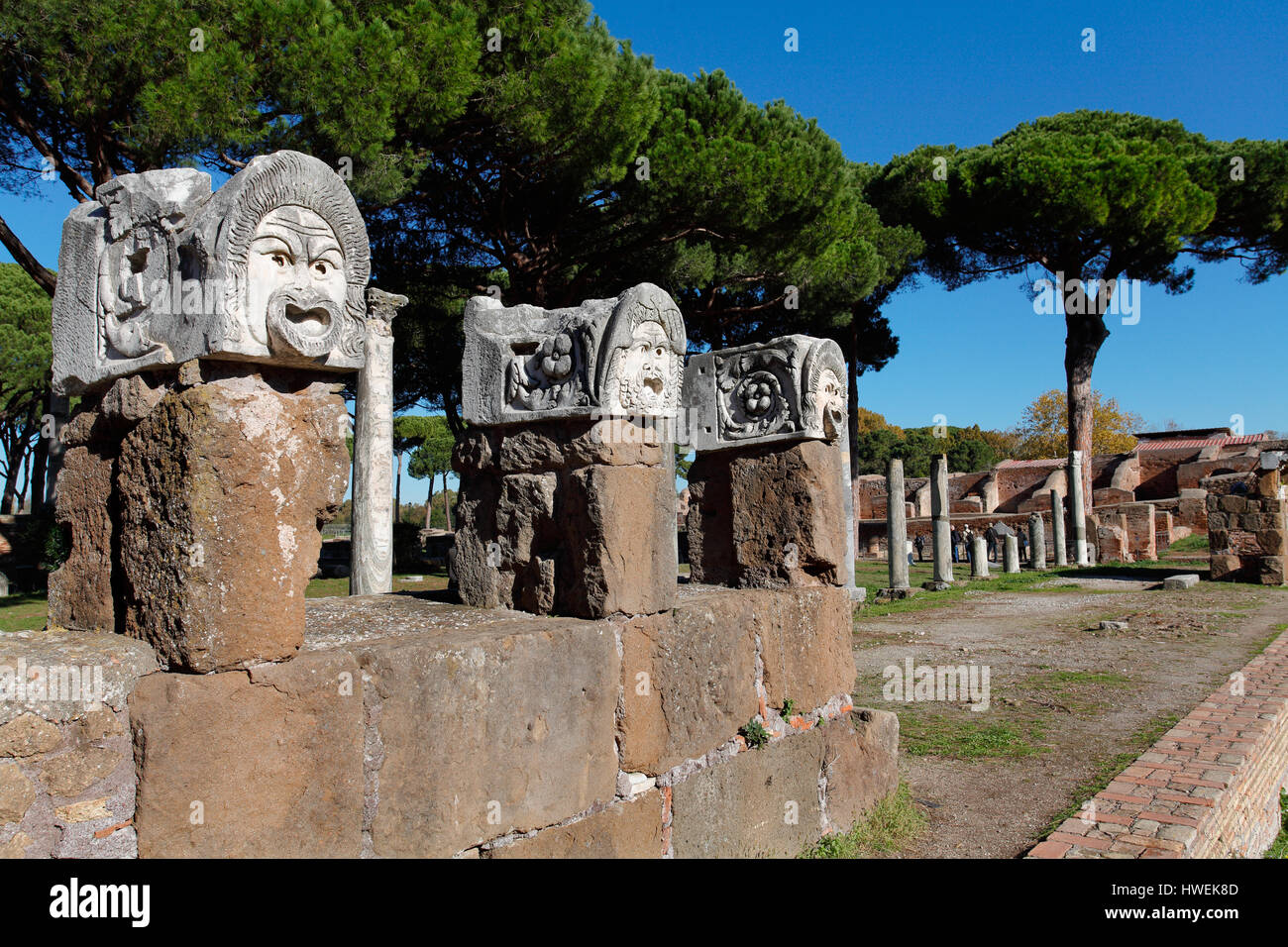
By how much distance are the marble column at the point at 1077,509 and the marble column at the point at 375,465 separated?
753 inches

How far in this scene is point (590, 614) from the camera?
3318 millimetres

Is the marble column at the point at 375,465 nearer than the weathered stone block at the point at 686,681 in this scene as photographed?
No

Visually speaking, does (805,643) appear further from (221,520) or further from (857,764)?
(221,520)

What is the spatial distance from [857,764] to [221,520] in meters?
3.35

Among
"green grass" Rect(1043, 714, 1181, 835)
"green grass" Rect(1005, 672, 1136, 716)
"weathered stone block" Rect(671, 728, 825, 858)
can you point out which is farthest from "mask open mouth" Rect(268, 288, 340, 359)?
"green grass" Rect(1005, 672, 1136, 716)

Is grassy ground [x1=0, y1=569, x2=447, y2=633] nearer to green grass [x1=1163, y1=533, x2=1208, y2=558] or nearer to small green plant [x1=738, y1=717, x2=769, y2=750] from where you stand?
small green plant [x1=738, y1=717, x2=769, y2=750]

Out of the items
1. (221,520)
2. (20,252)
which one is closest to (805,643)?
(221,520)

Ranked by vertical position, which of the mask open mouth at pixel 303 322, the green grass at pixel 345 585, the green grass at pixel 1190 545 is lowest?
the green grass at pixel 1190 545

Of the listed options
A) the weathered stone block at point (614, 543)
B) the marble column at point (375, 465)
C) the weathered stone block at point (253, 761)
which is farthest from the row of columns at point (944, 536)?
the weathered stone block at point (253, 761)

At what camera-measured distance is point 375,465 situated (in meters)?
9.73

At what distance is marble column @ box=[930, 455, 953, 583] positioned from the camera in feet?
56.4

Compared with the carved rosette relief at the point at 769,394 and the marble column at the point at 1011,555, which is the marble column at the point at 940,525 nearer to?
the marble column at the point at 1011,555

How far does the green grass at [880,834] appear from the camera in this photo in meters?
4.16

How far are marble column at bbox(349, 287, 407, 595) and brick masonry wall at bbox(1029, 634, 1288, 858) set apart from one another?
681 centimetres
